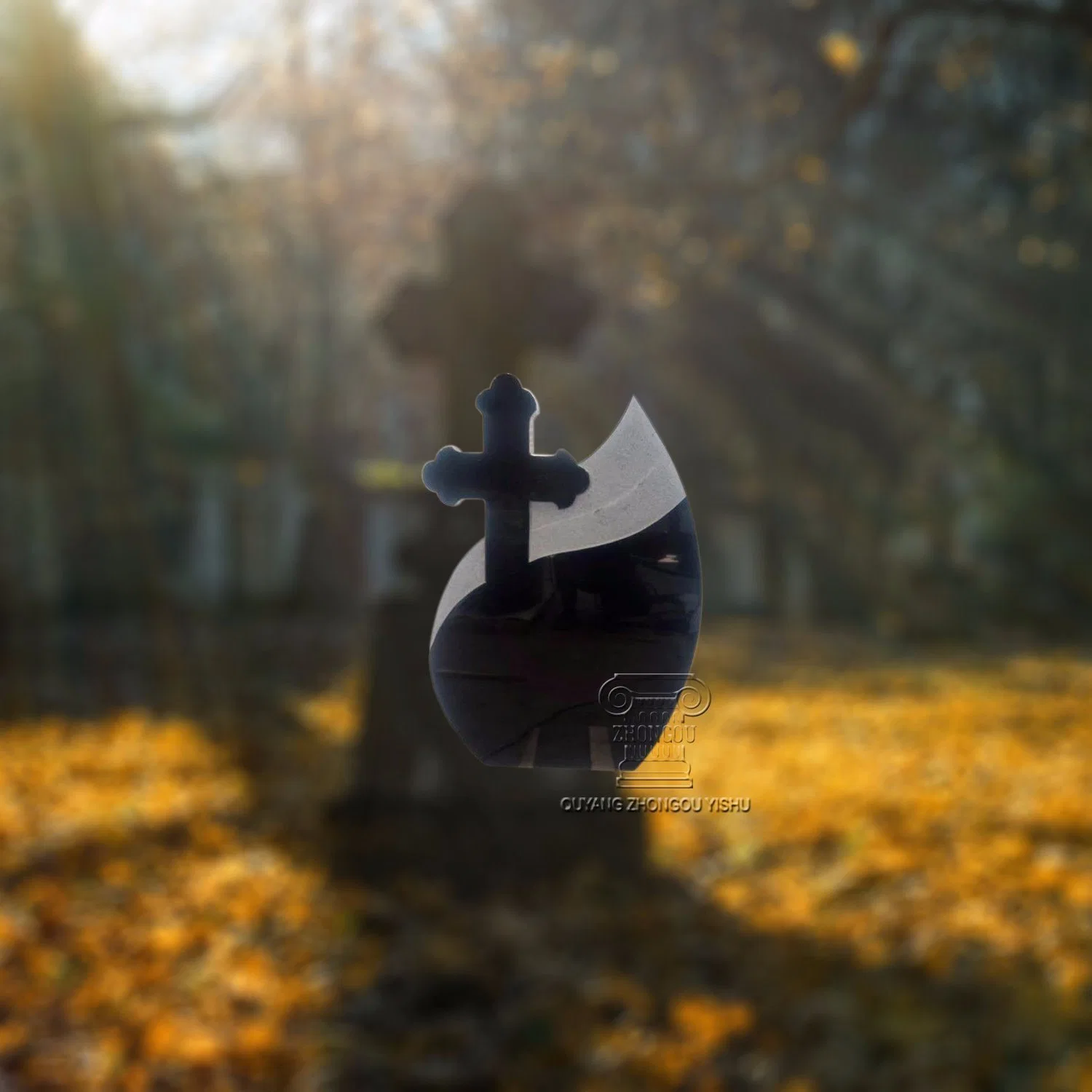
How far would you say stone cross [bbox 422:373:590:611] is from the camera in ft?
1.93

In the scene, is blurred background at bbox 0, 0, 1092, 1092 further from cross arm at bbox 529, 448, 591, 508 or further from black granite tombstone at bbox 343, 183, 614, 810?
cross arm at bbox 529, 448, 591, 508

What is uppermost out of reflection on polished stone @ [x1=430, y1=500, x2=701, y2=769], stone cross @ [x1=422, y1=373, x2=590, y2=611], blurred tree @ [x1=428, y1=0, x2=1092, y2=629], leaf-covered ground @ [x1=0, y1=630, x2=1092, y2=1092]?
blurred tree @ [x1=428, y1=0, x2=1092, y2=629]

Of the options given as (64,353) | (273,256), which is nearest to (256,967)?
(273,256)

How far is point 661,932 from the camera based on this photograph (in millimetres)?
6566

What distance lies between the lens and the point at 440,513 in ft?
10.8

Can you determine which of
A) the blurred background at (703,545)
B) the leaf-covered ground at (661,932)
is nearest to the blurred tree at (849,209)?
the blurred background at (703,545)

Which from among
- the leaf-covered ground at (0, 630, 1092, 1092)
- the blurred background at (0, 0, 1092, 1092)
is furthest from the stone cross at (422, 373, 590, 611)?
the leaf-covered ground at (0, 630, 1092, 1092)

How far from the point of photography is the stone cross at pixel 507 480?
587 mm

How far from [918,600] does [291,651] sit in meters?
6.19

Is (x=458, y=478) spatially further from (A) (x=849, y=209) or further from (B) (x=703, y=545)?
(A) (x=849, y=209)

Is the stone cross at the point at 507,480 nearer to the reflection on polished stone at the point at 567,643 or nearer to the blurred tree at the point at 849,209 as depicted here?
the reflection on polished stone at the point at 567,643

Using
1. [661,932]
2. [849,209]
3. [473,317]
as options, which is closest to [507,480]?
[473,317]

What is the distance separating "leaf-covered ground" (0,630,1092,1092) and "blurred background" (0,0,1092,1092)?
0.03 meters

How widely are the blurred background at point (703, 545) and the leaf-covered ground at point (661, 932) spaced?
0.09ft
